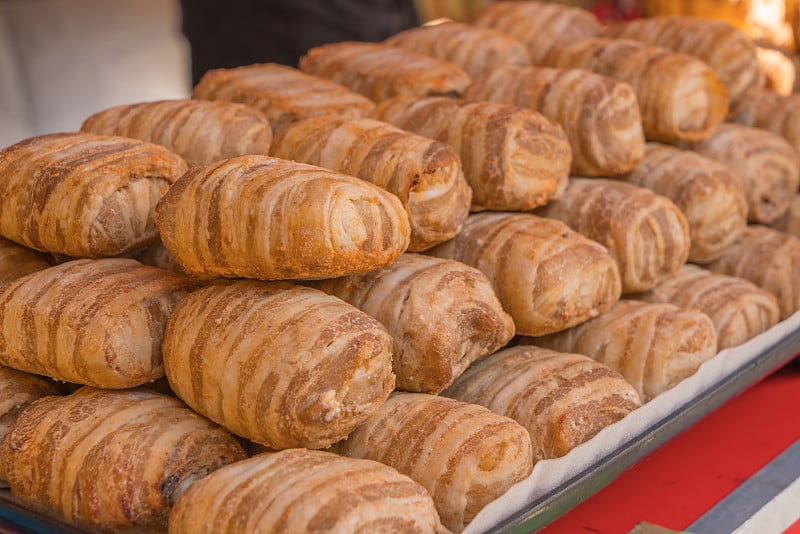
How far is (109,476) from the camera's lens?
1.62 m

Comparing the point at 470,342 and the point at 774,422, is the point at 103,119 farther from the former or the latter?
the point at 774,422

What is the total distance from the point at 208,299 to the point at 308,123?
2.03 ft

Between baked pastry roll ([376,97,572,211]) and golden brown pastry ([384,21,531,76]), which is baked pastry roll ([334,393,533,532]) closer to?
baked pastry roll ([376,97,572,211])

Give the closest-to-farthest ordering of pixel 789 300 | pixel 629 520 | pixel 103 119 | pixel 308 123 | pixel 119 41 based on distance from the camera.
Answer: pixel 629 520 < pixel 308 123 < pixel 103 119 < pixel 789 300 < pixel 119 41

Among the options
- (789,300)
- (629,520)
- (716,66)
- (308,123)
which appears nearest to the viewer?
(629,520)

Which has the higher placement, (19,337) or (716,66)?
(716,66)

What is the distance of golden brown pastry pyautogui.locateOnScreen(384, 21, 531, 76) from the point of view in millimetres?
2980

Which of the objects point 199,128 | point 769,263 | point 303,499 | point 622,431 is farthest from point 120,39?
point 303,499

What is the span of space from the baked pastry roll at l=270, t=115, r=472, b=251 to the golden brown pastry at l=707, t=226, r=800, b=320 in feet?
3.14

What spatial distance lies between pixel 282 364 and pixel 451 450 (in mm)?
327

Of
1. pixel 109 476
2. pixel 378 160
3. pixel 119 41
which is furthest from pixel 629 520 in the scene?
pixel 119 41

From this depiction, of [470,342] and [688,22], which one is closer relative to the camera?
[470,342]

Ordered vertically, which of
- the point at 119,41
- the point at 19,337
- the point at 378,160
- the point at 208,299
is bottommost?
the point at 119,41

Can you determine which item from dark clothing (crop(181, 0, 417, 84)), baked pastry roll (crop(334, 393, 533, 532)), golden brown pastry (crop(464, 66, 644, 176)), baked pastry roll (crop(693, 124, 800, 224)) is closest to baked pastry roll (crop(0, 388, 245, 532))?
baked pastry roll (crop(334, 393, 533, 532))
